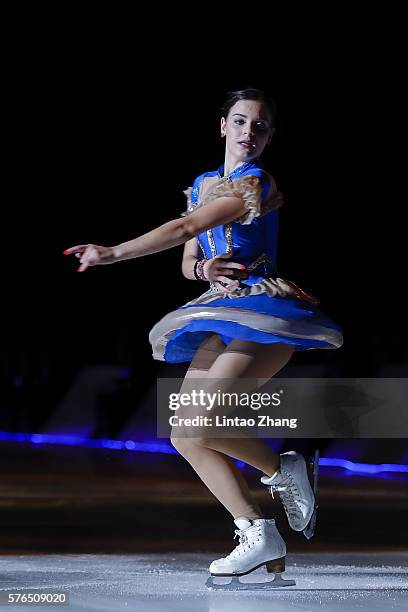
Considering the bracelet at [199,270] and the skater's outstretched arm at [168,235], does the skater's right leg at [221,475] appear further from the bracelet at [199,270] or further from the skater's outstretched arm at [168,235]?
the skater's outstretched arm at [168,235]

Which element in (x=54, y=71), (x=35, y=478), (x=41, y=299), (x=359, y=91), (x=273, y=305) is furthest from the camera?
(x=41, y=299)

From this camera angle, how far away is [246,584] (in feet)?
10.0

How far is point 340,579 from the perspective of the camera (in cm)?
320

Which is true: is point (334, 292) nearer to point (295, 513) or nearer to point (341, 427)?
point (341, 427)

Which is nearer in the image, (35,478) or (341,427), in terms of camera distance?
(35,478)

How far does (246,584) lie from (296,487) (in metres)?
0.28

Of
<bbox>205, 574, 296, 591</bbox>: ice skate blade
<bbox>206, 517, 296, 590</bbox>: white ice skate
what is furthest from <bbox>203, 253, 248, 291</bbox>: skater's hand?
<bbox>205, 574, 296, 591</bbox>: ice skate blade

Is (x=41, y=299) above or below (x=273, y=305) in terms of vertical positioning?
below

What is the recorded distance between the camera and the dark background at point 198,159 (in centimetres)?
813

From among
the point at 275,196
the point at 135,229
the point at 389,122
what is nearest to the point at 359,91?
the point at 389,122

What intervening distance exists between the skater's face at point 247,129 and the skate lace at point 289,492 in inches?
34.4

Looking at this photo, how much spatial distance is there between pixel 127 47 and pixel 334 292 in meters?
2.35

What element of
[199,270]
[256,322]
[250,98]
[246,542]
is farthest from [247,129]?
[246,542]

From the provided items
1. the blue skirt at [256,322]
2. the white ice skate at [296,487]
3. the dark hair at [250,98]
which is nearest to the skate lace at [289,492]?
the white ice skate at [296,487]
